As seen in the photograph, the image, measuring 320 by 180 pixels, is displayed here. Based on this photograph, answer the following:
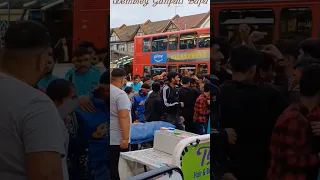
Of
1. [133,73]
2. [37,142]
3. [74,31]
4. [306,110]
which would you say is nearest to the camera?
[37,142]

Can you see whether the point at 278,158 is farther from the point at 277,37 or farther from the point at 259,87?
the point at 277,37

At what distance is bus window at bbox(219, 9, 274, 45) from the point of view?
56.2 inches

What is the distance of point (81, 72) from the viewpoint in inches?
61.6

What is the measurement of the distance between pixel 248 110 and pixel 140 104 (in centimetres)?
344

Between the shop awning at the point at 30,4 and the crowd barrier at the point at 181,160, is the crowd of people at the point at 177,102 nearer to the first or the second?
the crowd barrier at the point at 181,160

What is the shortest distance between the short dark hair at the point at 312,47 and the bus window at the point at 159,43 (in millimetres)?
3552

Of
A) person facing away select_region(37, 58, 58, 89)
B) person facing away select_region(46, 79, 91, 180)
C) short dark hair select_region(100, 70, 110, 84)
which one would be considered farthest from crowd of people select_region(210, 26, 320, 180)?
person facing away select_region(37, 58, 58, 89)

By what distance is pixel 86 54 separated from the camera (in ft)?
5.15

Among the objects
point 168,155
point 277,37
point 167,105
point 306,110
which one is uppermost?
point 277,37

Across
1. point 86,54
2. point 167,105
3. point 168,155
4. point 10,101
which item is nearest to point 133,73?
point 167,105

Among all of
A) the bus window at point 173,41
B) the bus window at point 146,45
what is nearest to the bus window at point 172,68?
the bus window at point 173,41

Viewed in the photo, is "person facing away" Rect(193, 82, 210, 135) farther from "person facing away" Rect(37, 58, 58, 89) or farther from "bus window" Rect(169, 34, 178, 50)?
"person facing away" Rect(37, 58, 58, 89)

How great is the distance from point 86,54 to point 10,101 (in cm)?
64

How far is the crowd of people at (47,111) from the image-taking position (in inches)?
37.8
